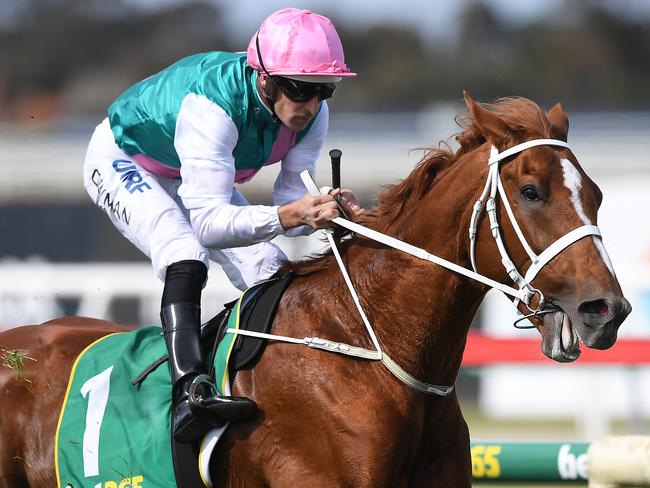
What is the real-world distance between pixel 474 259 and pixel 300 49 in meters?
0.95

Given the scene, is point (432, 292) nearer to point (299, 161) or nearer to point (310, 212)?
point (310, 212)

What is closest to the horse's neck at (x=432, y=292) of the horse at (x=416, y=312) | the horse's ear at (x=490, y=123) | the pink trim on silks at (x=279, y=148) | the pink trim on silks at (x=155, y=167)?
the horse at (x=416, y=312)

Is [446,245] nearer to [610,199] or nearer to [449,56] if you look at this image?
[610,199]

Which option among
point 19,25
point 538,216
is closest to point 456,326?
point 538,216

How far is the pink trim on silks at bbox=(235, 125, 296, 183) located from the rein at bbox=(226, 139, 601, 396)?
1.62ft

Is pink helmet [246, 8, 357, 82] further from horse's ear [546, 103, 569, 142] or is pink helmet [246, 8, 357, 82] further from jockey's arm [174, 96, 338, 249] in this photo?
horse's ear [546, 103, 569, 142]

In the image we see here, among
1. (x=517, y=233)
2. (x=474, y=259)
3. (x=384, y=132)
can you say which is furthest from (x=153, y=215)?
(x=384, y=132)

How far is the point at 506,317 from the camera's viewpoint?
1168 cm

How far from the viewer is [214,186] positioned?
4.18 meters

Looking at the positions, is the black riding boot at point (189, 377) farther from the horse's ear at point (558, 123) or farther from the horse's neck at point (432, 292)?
the horse's ear at point (558, 123)

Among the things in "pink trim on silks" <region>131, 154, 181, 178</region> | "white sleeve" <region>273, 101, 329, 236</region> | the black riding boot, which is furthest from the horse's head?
"pink trim on silks" <region>131, 154, 181, 178</region>

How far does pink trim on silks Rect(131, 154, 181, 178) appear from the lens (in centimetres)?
476

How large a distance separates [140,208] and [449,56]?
42661mm

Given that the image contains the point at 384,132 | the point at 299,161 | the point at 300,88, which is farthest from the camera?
the point at 384,132
